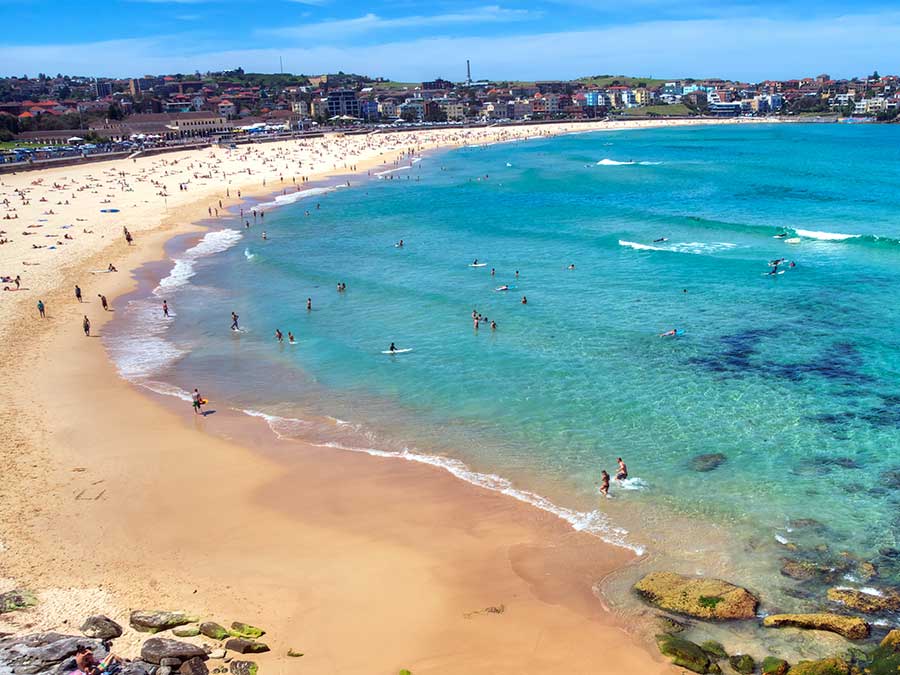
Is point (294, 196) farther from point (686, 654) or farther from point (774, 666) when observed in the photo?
point (774, 666)

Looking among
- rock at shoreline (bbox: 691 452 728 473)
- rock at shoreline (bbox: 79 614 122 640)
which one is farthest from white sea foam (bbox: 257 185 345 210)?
rock at shoreline (bbox: 79 614 122 640)

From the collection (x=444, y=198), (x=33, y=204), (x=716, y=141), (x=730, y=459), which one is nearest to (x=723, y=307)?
(x=730, y=459)

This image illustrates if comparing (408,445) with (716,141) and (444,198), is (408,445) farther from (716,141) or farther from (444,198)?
(716,141)

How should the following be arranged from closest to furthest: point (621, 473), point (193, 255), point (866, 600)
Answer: point (866, 600), point (621, 473), point (193, 255)

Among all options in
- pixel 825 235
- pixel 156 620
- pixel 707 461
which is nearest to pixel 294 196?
pixel 825 235

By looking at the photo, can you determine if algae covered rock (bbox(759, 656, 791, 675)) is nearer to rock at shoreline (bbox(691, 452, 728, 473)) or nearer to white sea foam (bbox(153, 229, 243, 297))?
rock at shoreline (bbox(691, 452, 728, 473))
